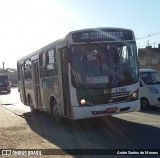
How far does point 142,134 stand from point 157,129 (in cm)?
82

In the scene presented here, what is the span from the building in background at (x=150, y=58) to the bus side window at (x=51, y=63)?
50.0 metres

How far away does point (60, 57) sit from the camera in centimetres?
1249

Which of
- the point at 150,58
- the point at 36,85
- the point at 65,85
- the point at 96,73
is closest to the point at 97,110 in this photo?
the point at 96,73

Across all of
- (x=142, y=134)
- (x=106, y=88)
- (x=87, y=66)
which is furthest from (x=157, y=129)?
(x=87, y=66)

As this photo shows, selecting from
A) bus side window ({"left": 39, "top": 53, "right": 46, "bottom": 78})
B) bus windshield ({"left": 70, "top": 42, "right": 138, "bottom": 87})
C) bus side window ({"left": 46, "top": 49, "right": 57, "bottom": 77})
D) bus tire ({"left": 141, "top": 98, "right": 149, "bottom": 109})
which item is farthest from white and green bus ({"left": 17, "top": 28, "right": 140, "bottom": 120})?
bus tire ({"left": 141, "top": 98, "right": 149, "bottom": 109})

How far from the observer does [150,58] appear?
67938 millimetres

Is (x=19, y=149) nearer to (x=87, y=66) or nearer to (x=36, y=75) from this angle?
(x=87, y=66)

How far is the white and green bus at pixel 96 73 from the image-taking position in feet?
37.8

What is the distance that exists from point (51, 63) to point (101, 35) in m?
2.43

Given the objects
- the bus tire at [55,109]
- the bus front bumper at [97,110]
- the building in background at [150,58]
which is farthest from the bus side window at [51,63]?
the building in background at [150,58]

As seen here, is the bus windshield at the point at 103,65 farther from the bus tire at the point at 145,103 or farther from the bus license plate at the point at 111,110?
the bus tire at the point at 145,103

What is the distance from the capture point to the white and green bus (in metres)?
11.5

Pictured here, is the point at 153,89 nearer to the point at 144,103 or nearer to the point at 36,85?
the point at 144,103

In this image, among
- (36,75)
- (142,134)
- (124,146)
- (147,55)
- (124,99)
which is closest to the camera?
(124,146)
